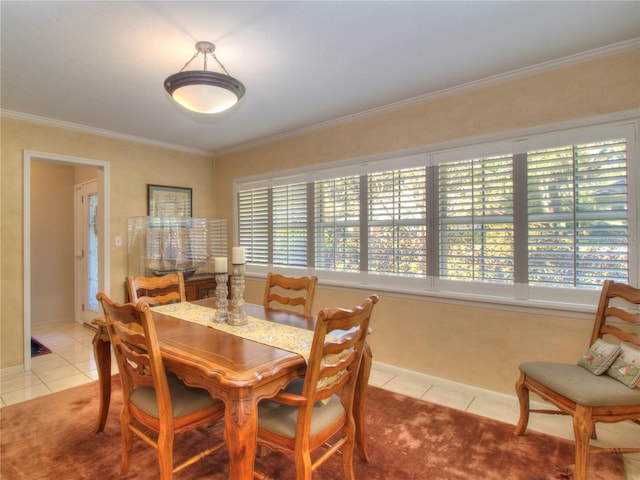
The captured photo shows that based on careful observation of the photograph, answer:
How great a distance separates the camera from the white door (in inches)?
190

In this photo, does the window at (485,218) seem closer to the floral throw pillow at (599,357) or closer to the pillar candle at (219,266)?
the floral throw pillow at (599,357)

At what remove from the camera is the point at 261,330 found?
196cm

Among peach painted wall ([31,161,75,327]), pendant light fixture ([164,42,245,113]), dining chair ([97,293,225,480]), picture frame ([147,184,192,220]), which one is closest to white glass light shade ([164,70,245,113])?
pendant light fixture ([164,42,245,113])

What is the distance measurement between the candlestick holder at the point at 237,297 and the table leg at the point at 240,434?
0.72 meters

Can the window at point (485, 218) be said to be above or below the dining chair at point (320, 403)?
above

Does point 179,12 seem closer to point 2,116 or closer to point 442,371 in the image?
point 2,116

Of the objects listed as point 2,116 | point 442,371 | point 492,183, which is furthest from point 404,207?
point 2,116

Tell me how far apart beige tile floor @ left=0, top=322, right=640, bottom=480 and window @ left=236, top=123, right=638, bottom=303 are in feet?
2.63

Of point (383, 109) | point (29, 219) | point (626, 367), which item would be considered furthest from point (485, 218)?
point (29, 219)

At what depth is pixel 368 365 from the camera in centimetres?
188

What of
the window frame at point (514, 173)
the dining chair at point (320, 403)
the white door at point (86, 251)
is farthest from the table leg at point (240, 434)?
the white door at point (86, 251)

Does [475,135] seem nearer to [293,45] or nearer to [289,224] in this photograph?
→ [293,45]

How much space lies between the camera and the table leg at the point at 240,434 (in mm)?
1326

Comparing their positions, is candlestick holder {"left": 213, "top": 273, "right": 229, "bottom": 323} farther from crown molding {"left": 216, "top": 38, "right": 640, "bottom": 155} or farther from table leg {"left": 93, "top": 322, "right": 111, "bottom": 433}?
crown molding {"left": 216, "top": 38, "right": 640, "bottom": 155}
